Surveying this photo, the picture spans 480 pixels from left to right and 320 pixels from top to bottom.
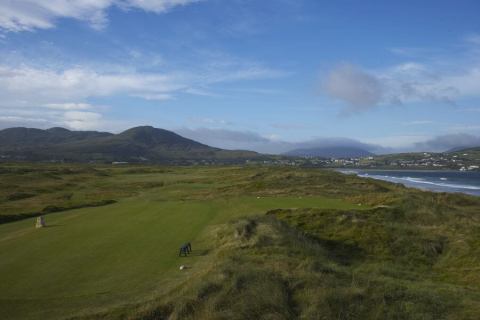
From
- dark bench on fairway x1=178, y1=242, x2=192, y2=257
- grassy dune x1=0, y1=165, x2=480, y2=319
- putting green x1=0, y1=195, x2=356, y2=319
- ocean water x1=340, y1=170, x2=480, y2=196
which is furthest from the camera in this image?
ocean water x1=340, y1=170, x2=480, y2=196

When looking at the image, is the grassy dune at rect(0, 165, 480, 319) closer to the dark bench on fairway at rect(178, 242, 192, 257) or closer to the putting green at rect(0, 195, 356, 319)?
the putting green at rect(0, 195, 356, 319)

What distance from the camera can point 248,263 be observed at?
1526 cm

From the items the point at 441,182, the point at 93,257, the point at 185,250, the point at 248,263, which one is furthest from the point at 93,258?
the point at 441,182

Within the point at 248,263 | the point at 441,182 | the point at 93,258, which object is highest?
the point at 248,263

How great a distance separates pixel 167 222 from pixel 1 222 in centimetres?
1206

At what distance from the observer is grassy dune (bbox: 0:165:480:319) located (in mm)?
12258

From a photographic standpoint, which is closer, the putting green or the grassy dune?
the grassy dune

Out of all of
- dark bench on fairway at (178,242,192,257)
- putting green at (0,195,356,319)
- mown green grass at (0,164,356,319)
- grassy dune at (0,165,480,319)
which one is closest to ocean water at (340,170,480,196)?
grassy dune at (0,165,480,319)

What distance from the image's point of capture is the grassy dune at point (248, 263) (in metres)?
12.3

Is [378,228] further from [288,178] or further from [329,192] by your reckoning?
[288,178]

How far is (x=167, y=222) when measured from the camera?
2378 cm

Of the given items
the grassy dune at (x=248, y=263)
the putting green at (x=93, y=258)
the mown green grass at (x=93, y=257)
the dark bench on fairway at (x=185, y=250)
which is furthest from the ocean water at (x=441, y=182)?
the dark bench on fairway at (x=185, y=250)

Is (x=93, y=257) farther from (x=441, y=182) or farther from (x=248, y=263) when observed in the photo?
(x=441, y=182)

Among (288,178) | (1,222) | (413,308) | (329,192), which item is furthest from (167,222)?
(288,178)
